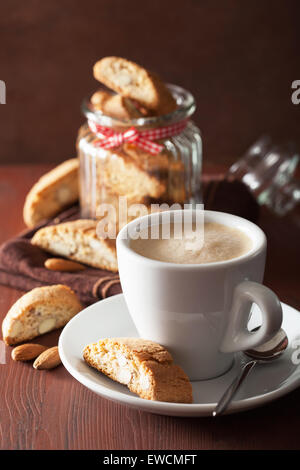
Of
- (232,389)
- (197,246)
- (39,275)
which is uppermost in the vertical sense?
(197,246)

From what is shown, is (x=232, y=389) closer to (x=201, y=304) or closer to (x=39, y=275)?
(x=201, y=304)

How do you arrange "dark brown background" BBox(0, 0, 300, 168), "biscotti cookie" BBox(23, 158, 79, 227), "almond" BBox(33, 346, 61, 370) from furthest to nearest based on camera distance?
"dark brown background" BBox(0, 0, 300, 168), "biscotti cookie" BBox(23, 158, 79, 227), "almond" BBox(33, 346, 61, 370)

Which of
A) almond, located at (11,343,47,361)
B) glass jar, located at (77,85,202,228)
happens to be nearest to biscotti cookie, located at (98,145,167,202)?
glass jar, located at (77,85,202,228)

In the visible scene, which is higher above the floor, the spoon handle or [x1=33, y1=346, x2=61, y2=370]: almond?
the spoon handle

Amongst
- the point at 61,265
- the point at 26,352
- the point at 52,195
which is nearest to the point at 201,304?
the point at 26,352

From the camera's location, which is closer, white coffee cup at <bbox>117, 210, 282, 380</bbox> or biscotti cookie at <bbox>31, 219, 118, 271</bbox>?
white coffee cup at <bbox>117, 210, 282, 380</bbox>

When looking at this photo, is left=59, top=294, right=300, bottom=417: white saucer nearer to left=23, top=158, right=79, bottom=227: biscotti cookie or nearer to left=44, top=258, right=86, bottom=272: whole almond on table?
left=44, top=258, right=86, bottom=272: whole almond on table

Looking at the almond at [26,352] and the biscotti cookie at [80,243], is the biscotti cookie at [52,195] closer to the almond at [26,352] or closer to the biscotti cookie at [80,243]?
the biscotti cookie at [80,243]
